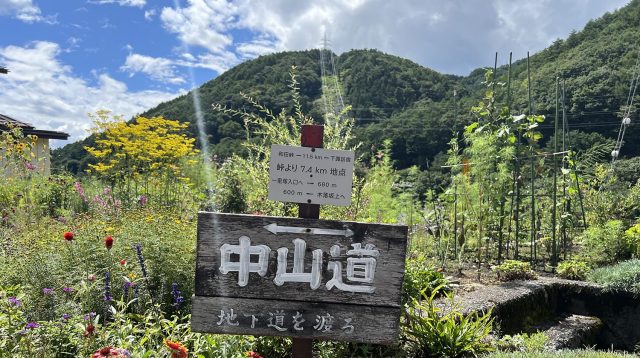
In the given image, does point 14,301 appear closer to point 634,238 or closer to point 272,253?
point 272,253


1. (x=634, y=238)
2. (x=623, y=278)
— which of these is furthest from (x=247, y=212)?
(x=634, y=238)

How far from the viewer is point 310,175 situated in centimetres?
254

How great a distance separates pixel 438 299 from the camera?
439 cm

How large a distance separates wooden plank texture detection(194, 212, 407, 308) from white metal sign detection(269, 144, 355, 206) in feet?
0.52

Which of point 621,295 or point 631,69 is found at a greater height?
point 631,69

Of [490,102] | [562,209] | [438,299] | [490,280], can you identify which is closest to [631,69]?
[562,209]

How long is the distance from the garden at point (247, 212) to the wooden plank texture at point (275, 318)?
0.67 feet

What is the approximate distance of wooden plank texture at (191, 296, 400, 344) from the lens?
7.88ft

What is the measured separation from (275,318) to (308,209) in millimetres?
551

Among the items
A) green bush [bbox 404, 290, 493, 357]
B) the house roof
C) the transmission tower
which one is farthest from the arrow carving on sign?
the house roof

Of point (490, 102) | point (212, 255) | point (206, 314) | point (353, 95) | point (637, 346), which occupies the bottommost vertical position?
point (637, 346)

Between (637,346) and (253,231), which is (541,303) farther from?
(253,231)

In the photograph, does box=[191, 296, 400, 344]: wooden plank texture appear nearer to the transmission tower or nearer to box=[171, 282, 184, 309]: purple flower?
box=[171, 282, 184, 309]: purple flower

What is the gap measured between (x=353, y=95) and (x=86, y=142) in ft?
30.1
